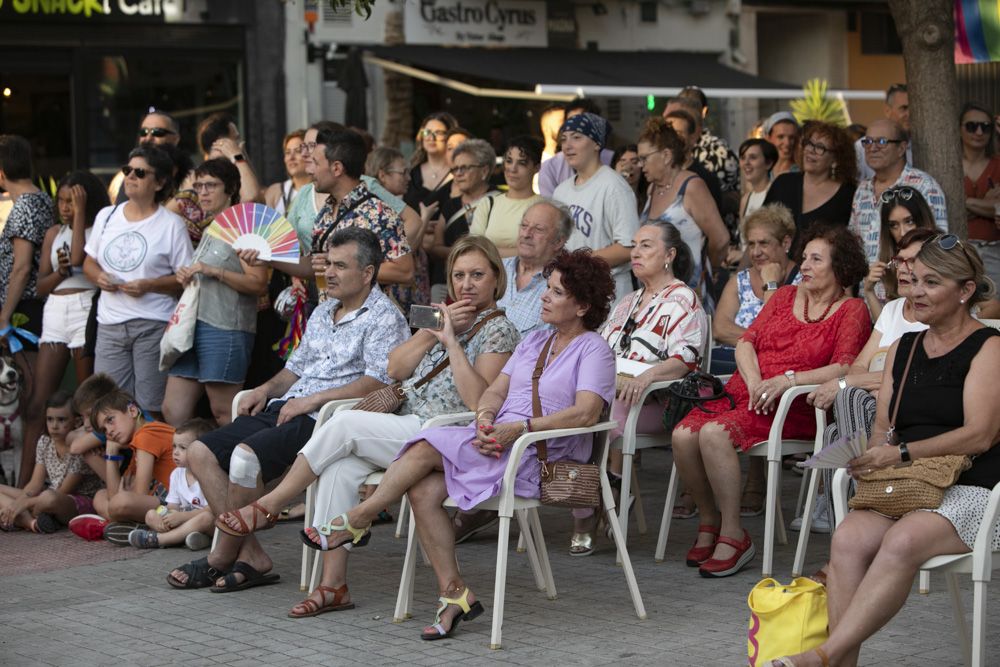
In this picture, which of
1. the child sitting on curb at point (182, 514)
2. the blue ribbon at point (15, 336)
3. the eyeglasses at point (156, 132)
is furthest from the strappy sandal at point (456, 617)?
the eyeglasses at point (156, 132)

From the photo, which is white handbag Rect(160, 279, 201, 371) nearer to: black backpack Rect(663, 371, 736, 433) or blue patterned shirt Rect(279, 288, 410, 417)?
blue patterned shirt Rect(279, 288, 410, 417)

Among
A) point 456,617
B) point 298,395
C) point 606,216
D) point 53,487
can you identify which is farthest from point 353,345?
point 53,487

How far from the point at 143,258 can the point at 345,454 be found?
2728 millimetres

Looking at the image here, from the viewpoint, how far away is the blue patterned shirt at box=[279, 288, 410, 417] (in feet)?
22.9

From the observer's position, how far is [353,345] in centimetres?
701

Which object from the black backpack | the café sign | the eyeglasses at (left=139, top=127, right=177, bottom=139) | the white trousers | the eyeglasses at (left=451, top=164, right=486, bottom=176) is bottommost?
the white trousers

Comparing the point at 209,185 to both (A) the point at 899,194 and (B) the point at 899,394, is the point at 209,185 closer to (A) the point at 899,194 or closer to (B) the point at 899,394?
(A) the point at 899,194

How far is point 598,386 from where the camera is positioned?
243 inches

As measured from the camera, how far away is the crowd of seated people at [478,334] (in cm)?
584

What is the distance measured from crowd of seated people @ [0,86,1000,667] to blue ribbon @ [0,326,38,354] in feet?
0.06

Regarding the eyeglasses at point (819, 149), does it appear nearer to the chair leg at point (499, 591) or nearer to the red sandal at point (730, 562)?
the red sandal at point (730, 562)

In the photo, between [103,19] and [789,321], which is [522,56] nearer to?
[103,19]

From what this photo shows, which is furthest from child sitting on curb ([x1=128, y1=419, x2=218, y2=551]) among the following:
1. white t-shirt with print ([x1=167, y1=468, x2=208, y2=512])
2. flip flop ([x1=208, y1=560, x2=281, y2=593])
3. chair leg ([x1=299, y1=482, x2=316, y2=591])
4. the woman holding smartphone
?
the woman holding smartphone

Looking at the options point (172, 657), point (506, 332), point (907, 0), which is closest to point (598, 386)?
point (506, 332)
